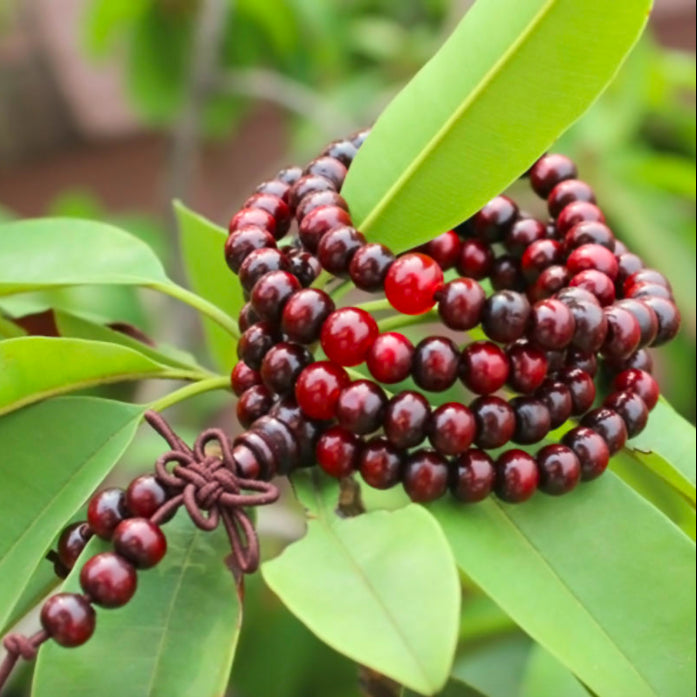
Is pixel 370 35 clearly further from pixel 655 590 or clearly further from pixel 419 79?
pixel 655 590

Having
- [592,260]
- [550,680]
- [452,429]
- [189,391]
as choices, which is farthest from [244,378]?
[550,680]

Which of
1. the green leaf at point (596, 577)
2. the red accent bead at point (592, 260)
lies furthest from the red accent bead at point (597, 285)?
the green leaf at point (596, 577)

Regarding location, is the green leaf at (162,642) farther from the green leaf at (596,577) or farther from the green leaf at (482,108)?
the green leaf at (482,108)

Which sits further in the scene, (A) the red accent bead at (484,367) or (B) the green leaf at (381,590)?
(A) the red accent bead at (484,367)

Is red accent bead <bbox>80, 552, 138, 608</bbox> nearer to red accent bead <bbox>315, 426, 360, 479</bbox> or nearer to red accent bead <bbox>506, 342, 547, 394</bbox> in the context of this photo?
red accent bead <bbox>315, 426, 360, 479</bbox>

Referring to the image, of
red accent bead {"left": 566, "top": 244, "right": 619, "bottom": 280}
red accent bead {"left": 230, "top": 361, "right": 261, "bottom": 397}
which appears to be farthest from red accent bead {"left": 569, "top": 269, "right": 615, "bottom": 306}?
red accent bead {"left": 230, "top": 361, "right": 261, "bottom": 397}

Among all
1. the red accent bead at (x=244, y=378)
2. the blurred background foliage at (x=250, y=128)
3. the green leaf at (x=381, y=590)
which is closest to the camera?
the green leaf at (x=381, y=590)
